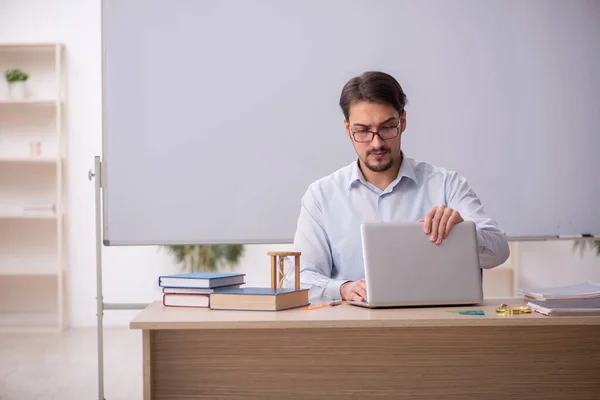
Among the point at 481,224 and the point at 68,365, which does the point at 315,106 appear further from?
the point at 68,365

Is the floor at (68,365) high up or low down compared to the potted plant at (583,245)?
down

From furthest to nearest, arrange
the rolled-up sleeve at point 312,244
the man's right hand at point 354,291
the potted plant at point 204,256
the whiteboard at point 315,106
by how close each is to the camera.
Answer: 1. the potted plant at point 204,256
2. the whiteboard at point 315,106
3. the rolled-up sleeve at point 312,244
4. the man's right hand at point 354,291

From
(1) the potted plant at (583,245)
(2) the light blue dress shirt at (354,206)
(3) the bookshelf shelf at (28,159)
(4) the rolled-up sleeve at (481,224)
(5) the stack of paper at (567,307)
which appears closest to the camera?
(5) the stack of paper at (567,307)

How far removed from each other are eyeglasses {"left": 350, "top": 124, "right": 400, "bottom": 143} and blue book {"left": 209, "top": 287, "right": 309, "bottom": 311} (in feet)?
1.95

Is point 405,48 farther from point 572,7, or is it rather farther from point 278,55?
point 572,7

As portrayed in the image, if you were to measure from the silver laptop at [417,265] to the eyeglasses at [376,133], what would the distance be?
50 cm

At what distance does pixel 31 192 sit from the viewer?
6.00 meters

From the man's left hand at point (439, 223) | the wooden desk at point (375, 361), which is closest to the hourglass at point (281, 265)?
the wooden desk at point (375, 361)

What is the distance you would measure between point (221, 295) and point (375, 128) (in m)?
0.72

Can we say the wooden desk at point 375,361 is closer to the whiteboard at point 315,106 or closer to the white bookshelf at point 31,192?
the whiteboard at point 315,106

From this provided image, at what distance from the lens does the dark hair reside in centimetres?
229

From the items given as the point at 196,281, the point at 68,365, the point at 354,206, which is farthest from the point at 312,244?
the point at 68,365

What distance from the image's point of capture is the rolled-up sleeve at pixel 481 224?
2.19 metres

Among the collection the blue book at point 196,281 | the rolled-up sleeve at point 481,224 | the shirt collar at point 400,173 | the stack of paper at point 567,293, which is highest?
the shirt collar at point 400,173
